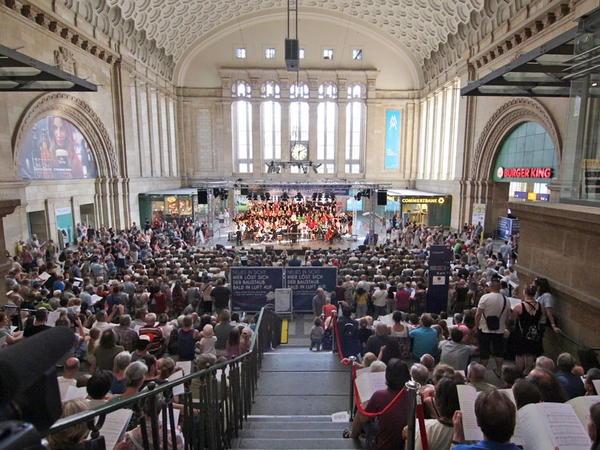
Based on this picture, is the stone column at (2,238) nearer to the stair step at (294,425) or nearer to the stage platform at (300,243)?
the stair step at (294,425)

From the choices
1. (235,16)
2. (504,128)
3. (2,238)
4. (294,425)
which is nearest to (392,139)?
(504,128)

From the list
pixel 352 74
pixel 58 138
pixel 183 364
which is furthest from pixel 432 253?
pixel 352 74

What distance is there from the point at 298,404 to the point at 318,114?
103 ft

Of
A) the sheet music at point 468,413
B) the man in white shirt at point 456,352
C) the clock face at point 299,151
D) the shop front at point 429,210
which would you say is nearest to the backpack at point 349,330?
the man in white shirt at point 456,352

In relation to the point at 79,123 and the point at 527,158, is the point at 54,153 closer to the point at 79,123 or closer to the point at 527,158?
the point at 79,123

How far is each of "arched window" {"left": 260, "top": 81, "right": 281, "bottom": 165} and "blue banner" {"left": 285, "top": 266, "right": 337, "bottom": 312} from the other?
984 inches

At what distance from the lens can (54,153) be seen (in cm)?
1744

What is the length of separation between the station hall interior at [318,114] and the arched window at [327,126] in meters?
0.17

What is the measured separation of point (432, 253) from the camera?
9.22 metres

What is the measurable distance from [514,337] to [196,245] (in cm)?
1769

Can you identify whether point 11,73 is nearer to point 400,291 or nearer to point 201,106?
point 400,291

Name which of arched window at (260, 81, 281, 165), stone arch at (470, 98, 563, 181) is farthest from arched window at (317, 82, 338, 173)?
stone arch at (470, 98, 563, 181)

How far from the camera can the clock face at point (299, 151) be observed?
3381 cm

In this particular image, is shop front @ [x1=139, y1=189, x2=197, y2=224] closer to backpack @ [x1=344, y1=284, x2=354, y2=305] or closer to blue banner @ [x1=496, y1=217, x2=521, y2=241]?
backpack @ [x1=344, y1=284, x2=354, y2=305]
